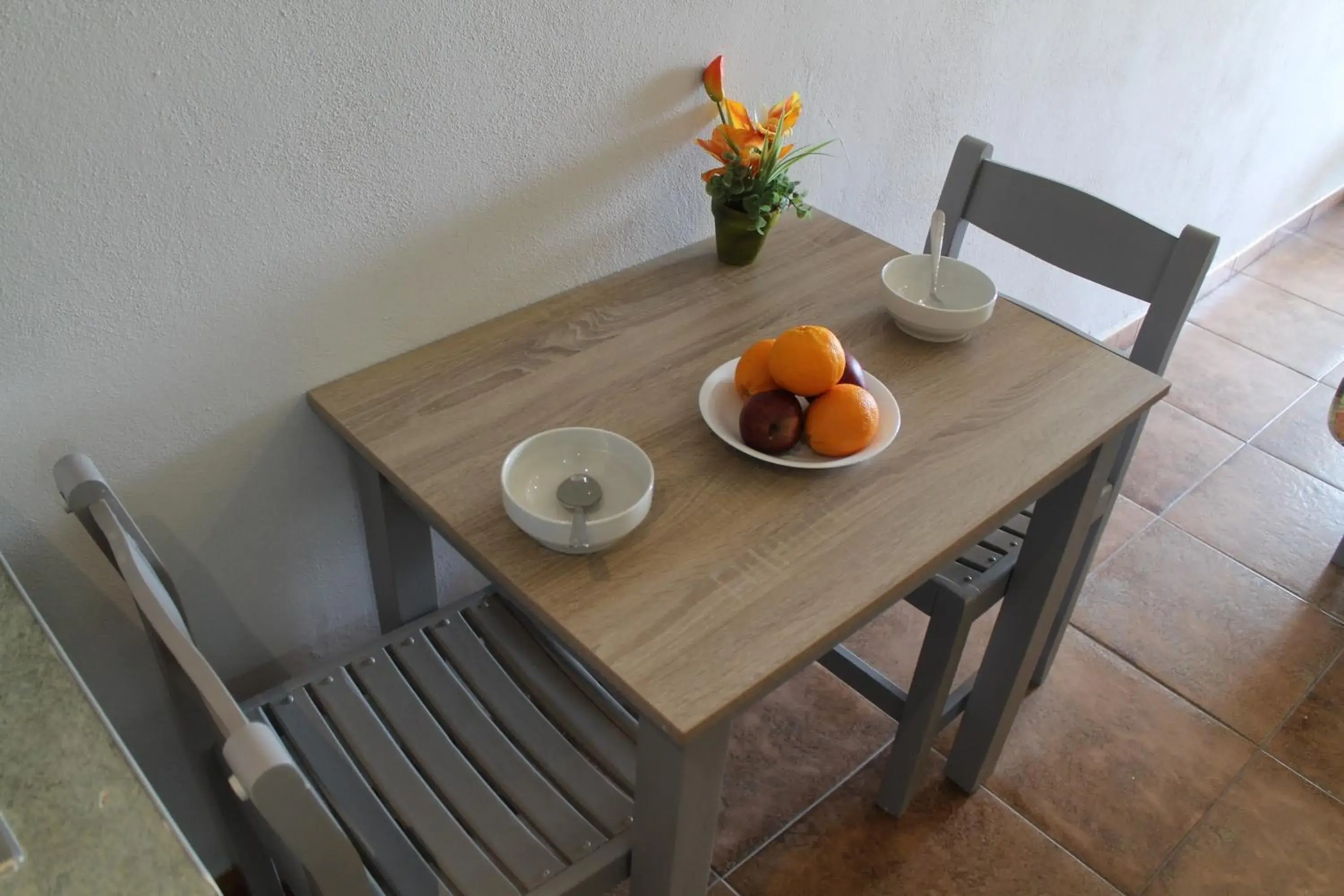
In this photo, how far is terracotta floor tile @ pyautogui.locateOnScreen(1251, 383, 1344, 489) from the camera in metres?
2.42

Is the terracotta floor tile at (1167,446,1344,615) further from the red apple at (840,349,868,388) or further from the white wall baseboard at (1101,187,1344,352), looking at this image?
the red apple at (840,349,868,388)

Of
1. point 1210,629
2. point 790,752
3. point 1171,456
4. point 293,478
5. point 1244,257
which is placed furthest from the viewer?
point 1244,257

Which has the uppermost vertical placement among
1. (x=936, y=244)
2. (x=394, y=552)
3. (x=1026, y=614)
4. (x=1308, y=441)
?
(x=936, y=244)

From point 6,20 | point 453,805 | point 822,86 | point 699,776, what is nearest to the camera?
point 6,20

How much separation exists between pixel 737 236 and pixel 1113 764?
1.12 metres

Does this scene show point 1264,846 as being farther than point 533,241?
Yes

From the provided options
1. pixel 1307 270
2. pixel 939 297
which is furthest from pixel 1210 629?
pixel 1307 270

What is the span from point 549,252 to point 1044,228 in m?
0.76

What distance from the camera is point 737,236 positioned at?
1.40m

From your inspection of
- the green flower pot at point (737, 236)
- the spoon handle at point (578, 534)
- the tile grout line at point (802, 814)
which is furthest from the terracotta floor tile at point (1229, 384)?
the spoon handle at point (578, 534)

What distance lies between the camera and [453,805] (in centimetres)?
107

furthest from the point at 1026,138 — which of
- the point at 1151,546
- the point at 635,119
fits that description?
the point at 635,119

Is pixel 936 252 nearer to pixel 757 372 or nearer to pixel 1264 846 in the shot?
pixel 757 372

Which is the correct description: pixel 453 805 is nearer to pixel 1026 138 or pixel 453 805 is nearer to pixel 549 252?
pixel 549 252
